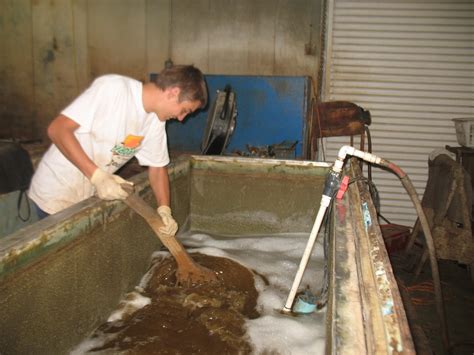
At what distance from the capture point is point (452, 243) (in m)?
3.69

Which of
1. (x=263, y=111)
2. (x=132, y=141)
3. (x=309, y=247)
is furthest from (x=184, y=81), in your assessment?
(x=263, y=111)

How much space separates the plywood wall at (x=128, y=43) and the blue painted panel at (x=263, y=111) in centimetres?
33

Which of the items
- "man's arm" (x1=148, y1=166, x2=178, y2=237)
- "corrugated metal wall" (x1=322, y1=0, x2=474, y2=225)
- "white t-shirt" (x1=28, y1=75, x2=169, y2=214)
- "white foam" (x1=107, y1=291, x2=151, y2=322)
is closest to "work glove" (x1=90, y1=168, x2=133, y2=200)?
"white t-shirt" (x1=28, y1=75, x2=169, y2=214)

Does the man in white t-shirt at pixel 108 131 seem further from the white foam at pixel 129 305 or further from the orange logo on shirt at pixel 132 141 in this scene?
the white foam at pixel 129 305

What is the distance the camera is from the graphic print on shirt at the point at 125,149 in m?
2.12

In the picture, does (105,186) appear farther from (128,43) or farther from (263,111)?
(128,43)

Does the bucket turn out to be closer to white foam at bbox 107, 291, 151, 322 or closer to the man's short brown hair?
the man's short brown hair

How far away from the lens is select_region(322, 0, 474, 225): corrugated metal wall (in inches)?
181

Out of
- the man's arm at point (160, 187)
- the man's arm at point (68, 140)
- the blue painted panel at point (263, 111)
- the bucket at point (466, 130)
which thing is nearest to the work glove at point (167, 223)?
the man's arm at point (160, 187)

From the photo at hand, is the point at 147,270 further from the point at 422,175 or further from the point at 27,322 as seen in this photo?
the point at 422,175

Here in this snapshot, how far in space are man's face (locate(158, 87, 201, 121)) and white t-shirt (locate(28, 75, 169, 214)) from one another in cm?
12

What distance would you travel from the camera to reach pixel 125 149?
215cm

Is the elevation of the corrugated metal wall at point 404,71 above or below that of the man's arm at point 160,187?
above

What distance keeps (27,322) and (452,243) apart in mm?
3717
